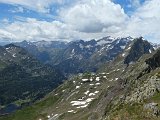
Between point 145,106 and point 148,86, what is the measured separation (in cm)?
2915

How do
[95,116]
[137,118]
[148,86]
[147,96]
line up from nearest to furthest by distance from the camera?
[137,118]
[147,96]
[148,86]
[95,116]

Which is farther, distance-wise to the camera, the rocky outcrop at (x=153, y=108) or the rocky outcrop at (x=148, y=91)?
the rocky outcrop at (x=148, y=91)

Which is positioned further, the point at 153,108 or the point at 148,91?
the point at 148,91

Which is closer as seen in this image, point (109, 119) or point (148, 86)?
point (109, 119)

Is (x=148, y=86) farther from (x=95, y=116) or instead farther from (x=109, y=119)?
(x=95, y=116)

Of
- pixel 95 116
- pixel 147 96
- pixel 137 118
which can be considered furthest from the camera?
pixel 95 116

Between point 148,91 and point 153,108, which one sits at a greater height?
point 148,91

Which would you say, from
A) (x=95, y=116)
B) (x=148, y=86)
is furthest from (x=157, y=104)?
(x=95, y=116)

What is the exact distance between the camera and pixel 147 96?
9700cm

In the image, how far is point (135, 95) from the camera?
375 ft

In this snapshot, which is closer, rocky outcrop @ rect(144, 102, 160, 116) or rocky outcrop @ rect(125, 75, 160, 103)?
rocky outcrop @ rect(144, 102, 160, 116)

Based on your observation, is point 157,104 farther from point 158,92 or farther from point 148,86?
point 148,86

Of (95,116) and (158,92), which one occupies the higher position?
(158,92)

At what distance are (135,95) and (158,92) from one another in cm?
1700
